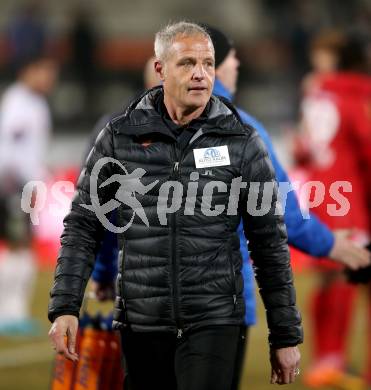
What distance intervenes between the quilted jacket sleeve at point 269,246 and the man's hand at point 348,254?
2.99ft

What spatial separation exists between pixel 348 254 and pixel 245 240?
21.0 inches

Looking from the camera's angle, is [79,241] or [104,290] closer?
[79,241]

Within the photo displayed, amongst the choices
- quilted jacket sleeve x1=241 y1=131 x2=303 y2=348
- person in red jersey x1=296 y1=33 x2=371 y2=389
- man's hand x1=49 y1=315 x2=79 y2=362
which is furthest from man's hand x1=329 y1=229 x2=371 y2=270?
person in red jersey x1=296 y1=33 x2=371 y2=389

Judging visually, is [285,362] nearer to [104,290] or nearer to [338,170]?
[104,290]

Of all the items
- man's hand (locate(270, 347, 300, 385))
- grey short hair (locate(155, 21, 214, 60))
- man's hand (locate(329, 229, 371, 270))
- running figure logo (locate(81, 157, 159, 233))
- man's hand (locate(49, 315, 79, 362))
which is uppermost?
grey short hair (locate(155, 21, 214, 60))

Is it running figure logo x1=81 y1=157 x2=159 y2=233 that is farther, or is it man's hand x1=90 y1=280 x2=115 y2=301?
man's hand x1=90 y1=280 x2=115 y2=301

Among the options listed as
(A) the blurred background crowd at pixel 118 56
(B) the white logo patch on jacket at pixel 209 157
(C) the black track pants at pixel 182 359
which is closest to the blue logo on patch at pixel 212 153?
(B) the white logo patch on jacket at pixel 209 157

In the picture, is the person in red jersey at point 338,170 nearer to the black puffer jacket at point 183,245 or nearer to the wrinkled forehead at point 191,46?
the black puffer jacket at point 183,245

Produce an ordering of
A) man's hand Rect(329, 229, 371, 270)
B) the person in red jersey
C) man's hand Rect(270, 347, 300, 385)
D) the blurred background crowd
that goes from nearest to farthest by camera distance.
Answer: man's hand Rect(270, 347, 300, 385), man's hand Rect(329, 229, 371, 270), the person in red jersey, the blurred background crowd

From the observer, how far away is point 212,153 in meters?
4.04

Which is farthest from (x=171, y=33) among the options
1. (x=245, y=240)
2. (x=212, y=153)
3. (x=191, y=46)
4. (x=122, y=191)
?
(x=245, y=240)

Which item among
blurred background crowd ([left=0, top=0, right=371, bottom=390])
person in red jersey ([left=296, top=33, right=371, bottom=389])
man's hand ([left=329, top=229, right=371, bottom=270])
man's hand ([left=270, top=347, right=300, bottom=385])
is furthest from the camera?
blurred background crowd ([left=0, top=0, right=371, bottom=390])

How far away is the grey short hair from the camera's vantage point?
4066 mm

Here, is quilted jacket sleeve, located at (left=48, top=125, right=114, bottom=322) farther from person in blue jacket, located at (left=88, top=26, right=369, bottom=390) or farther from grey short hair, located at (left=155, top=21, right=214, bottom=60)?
person in blue jacket, located at (left=88, top=26, right=369, bottom=390)
